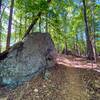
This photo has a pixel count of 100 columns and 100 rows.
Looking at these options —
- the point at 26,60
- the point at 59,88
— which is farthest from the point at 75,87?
the point at 26,60

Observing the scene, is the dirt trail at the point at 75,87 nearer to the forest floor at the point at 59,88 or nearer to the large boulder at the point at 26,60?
the forest floor at the point at 59,88

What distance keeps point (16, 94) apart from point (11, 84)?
917mm

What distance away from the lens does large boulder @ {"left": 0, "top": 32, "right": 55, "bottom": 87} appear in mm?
7953

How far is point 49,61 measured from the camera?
8.95 m

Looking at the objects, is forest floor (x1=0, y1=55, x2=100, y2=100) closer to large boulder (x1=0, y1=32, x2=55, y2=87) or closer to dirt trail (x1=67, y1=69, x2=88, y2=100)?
dirt trail (x1=67, y1=69, x2=88, y2=100)

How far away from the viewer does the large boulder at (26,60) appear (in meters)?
7.95

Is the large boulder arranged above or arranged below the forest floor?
above

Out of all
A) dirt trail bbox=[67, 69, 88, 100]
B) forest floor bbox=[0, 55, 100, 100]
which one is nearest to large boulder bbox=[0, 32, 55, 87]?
forest floor bbox=[0, 55, 100, 100]

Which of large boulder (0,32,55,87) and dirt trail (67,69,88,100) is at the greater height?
large boulder (0,32,55,87)

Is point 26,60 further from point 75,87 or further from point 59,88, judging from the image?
point 75,87

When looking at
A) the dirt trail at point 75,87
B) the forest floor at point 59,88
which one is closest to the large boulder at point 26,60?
the forest floor at point 59,88

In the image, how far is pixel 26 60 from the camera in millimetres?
8406

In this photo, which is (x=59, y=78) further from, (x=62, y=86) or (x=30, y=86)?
(x=30, y=86)

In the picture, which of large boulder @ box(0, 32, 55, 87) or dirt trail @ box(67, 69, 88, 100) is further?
large boulder @ box(0, 32, 55, 87)
